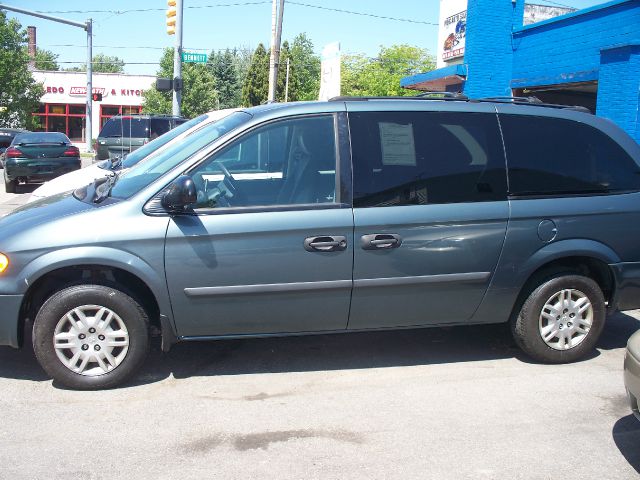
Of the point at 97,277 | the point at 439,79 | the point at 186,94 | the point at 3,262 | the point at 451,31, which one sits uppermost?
the point at 186,94

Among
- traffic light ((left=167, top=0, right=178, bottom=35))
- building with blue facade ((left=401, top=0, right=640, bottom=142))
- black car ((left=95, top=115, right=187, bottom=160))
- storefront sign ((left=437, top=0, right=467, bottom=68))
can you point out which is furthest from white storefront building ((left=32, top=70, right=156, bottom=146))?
building with blue facade ((left=401, top=0, right=640, bottom=142))

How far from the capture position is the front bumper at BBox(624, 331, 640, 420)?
11.6 feet

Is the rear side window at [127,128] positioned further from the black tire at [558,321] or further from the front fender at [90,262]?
the black tire at [558,321]

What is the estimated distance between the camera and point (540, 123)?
5.14 metres

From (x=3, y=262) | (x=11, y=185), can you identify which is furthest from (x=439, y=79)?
(x=3, y=262)

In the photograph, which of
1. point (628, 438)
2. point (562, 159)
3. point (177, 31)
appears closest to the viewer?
point (628, 438)

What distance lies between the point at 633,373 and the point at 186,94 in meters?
45.9

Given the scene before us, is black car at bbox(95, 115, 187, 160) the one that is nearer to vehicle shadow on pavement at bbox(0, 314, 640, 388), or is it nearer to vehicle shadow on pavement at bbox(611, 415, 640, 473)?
vehicle shadow on pavement at bbox(0, 314, 640, 388)

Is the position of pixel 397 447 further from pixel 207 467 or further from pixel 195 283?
pixel 195 283

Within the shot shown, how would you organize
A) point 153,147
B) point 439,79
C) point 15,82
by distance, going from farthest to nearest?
point 15,82 → point 439,79 → point 153,147

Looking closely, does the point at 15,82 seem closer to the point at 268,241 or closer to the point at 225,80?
the point at 225,80

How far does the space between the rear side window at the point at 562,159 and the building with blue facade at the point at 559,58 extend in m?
5.83

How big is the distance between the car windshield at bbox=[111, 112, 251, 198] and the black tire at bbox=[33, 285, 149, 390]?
72cm

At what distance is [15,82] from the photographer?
3844 cm
